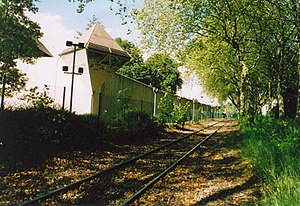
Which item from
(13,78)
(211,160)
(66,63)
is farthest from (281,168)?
(66,63)

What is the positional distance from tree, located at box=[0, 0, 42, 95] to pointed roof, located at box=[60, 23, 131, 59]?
5092 mm

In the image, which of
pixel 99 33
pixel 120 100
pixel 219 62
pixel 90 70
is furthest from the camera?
pixel 219 62

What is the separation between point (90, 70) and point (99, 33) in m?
2.83

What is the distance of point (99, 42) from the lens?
60.3 ft

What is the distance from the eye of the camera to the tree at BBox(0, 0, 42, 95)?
1116 centimetres

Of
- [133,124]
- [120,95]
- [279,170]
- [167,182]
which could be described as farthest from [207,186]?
[120,95]

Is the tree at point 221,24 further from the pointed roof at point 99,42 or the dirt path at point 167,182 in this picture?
the dirt path at point 167,182

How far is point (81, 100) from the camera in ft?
57.6

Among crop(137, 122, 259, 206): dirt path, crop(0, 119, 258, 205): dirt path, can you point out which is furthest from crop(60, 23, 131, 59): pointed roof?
crop(137, 122, 259, 206): dirt path

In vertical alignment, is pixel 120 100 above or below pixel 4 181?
above

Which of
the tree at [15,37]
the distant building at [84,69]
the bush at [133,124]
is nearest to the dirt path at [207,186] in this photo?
the bush at [133,124]

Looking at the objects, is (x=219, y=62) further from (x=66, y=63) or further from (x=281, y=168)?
(x=281, y=168)

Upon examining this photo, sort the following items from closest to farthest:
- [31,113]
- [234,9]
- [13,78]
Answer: [31,113]
[13,78]
[234,9]

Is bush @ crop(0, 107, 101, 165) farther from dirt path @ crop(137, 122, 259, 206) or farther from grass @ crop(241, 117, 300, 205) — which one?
grass @ crop(241, 117, 300, 205)
